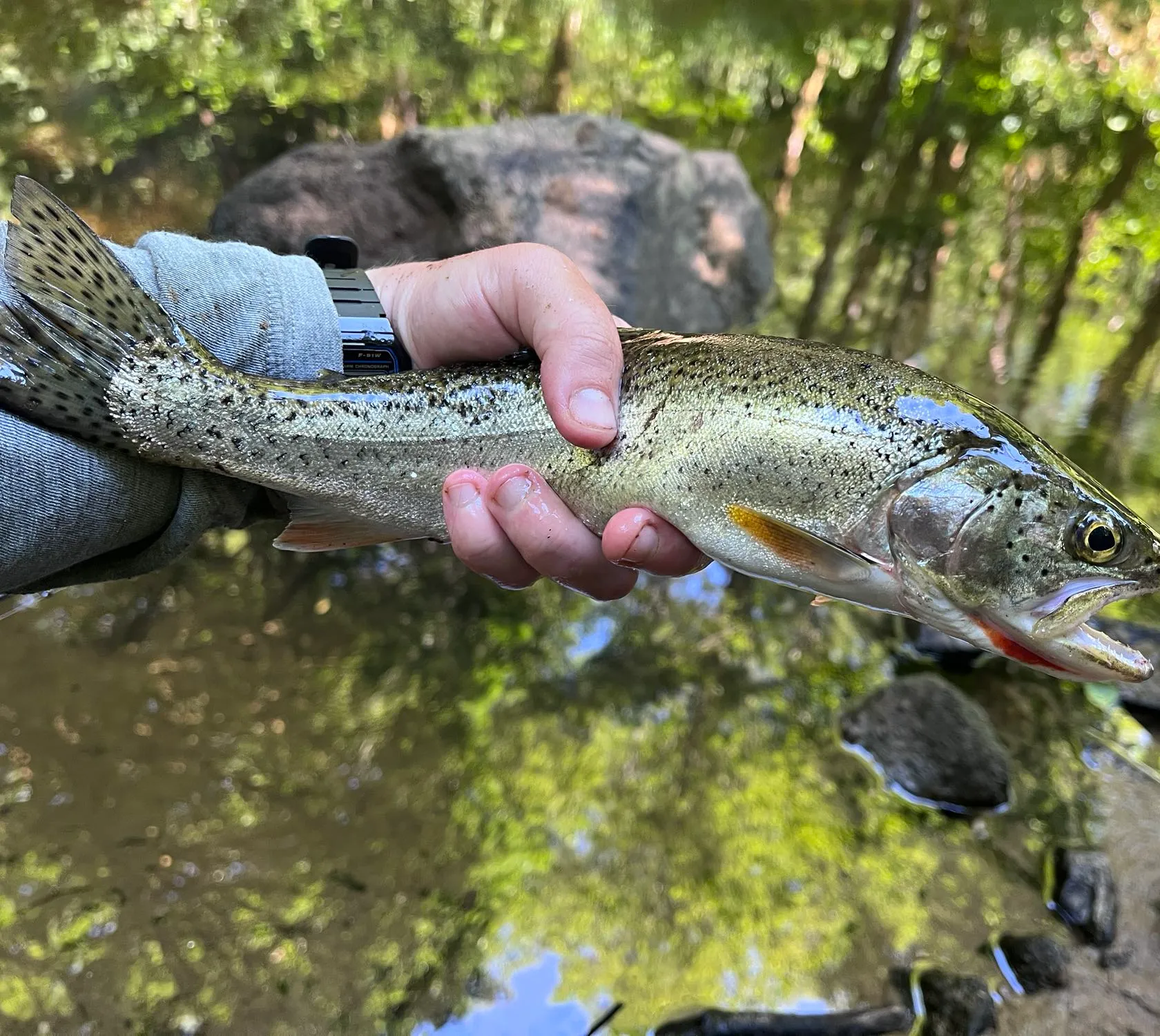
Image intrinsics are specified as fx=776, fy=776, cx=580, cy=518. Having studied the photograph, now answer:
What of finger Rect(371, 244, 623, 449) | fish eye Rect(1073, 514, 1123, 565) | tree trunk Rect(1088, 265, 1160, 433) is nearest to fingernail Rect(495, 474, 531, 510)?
finger Rect(371, 244, 623, 449)

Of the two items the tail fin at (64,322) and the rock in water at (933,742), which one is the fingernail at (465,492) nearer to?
the tail fin at (64,322)

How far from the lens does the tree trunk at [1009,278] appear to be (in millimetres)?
9898

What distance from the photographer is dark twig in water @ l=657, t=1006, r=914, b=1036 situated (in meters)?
3.19

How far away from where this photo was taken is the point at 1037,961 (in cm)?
349

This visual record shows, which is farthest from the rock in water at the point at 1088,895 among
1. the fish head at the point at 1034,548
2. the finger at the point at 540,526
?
the finger at the point at 540,526

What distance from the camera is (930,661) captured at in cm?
518

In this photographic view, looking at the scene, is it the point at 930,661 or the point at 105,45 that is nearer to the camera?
the point at 930,661

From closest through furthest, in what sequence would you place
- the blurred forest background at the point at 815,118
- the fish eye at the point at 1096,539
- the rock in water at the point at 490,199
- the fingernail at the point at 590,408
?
the fish eye at the point at 1096,539, the fingernail at the point at 590,408, the rock in water at the point at 490,199, the blurred forest background at the point at 815,118

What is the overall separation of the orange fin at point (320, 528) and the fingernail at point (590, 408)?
85 centimetres

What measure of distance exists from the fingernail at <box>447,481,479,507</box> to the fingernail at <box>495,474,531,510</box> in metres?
0.08

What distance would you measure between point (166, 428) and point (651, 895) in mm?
2910

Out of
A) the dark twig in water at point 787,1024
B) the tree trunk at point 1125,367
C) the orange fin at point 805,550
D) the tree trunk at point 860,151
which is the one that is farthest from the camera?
the tree trunk at point 860,151

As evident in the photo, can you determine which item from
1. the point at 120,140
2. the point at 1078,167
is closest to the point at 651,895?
the point at 120,140

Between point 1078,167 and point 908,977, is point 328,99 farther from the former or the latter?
point 1078,167
